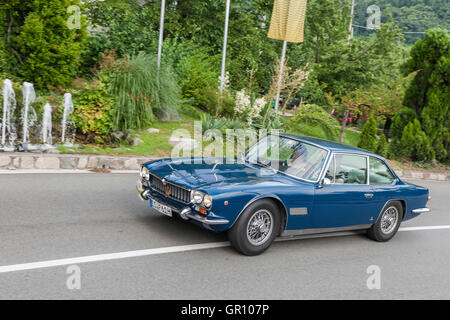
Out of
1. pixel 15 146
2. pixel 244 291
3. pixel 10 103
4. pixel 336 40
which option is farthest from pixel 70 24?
pixel 336 40

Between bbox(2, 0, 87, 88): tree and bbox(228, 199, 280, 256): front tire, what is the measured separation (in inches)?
364

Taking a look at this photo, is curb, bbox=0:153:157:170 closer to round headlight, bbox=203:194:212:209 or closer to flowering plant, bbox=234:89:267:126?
flowering plant, bbox=234:89:267:126

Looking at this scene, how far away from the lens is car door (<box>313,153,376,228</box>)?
6.18 meters

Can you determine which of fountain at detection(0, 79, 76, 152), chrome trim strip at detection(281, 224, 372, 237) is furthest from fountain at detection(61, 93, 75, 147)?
chrome trim strip at detection(281, 224, 372, 237)

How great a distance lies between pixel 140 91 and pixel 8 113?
3.60m

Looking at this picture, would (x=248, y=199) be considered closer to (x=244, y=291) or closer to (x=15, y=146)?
(x=244, y=291)

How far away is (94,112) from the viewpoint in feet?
37.4

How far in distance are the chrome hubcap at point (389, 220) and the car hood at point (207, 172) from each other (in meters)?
2.21

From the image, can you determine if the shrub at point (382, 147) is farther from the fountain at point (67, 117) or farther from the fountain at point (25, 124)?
the fountain at point (25, 124)

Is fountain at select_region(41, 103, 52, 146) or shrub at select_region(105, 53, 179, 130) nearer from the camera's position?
fountain at select_region(41, 103, 52, 146)

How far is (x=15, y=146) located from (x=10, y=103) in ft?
3.66

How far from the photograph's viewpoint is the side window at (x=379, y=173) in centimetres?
705

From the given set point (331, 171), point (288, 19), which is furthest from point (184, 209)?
point (288, 19)

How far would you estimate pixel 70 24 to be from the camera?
1275 centimetres
